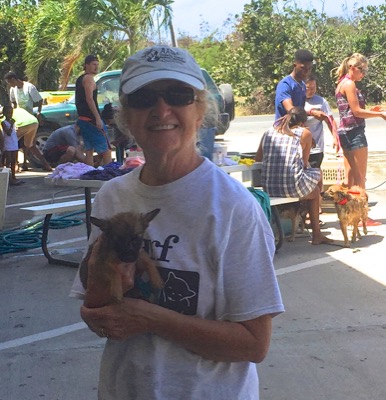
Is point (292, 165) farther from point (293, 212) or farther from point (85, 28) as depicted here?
point (85, 28)

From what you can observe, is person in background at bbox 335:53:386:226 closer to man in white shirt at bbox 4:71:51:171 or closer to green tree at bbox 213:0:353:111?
man in white shirt at bbox 4:71:51:171

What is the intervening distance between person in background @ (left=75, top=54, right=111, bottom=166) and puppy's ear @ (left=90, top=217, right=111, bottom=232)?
9.65 meters

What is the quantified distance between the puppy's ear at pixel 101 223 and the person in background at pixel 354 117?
7.30 metres

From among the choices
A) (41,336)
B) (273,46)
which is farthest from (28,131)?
(273,46)

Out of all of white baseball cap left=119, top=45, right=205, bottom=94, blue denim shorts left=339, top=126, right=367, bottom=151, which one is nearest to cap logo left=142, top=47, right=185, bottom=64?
white baseball cap left=119, top=45, right=205, bottom=94

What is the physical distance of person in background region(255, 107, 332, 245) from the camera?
8070 millimetres

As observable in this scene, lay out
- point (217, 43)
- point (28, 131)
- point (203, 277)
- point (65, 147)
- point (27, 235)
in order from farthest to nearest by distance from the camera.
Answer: point (217, 43)
point (28, 131)
point (65, 147)
point (27, 235)
point (203, 277)

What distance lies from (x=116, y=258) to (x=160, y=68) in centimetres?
49

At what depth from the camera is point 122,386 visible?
1987 millimetres

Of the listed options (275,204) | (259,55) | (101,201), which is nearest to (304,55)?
(275,204)

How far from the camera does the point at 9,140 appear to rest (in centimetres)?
1306

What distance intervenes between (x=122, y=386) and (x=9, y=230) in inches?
300

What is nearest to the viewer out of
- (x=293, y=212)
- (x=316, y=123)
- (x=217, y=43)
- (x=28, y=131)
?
(x=293, y=212)

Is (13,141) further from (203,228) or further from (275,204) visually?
(203,228)
